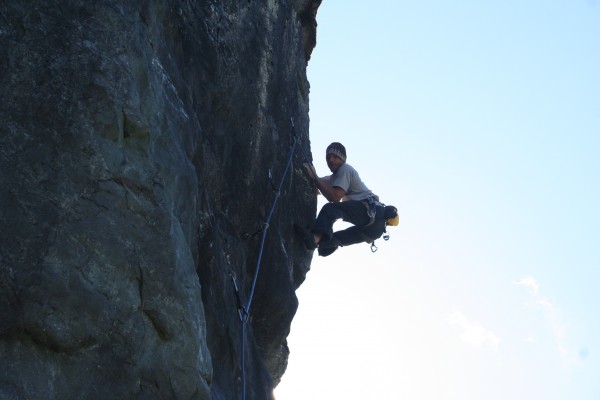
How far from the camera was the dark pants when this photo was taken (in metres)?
11.2

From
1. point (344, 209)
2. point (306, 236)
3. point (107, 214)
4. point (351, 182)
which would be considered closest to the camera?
point (107, 214)

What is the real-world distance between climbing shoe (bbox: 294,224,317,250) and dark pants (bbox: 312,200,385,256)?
0.62ft

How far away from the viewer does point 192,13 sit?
8250 mm

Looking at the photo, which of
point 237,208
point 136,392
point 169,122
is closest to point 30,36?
point 169,122

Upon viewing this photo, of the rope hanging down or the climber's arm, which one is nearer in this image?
the rope hanging down

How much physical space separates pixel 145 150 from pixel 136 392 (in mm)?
1730

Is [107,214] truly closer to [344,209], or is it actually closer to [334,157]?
[344,209]

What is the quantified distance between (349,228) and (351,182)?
2.20 ft

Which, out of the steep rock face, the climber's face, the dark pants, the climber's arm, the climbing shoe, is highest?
the climber's face

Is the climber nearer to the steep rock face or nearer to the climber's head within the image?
the climber's head

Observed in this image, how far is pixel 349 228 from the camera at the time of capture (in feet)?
38.6


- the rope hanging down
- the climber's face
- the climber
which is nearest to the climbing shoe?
the climber

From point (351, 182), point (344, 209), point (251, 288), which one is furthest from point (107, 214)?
point (351, 182)

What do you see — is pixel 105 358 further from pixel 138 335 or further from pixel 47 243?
pixel 47 243
